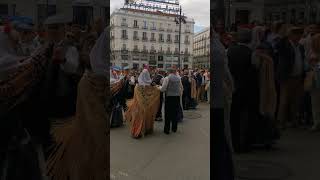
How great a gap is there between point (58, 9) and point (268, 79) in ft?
3.94

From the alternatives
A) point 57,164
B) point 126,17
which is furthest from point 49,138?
point 126,17

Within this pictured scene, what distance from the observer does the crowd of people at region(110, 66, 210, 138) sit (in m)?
2.34

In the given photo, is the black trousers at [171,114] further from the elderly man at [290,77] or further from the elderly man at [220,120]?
the elderly man at [290,77]

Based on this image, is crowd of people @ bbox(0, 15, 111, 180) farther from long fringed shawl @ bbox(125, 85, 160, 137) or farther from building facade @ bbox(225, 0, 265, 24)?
building facade @ bbox(225, 0, 265, 24)

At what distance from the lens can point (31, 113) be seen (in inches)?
88.4

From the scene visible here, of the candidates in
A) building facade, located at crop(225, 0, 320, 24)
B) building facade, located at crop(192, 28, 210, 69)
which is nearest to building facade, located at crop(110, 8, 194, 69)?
building facade, located at crop(192, 28, 210, 69)

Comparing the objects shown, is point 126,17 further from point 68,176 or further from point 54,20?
point 68,176

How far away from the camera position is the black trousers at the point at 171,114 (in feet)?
8.25

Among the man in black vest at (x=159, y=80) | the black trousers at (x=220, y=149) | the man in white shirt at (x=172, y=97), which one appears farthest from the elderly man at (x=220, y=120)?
the man in black vest at (x=159, y=80)

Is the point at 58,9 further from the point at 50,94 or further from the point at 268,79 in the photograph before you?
the point at 268,79

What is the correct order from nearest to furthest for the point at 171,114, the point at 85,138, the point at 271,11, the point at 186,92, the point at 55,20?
1. the point at 271,11
2. the point at 55,20
3. the point at 85,138
4. the point at 171,114
5. the point at 186,92

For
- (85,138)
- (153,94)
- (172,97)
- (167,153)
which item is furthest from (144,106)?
(85,138)

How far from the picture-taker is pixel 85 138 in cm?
234

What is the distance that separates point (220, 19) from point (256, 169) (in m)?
0.85
